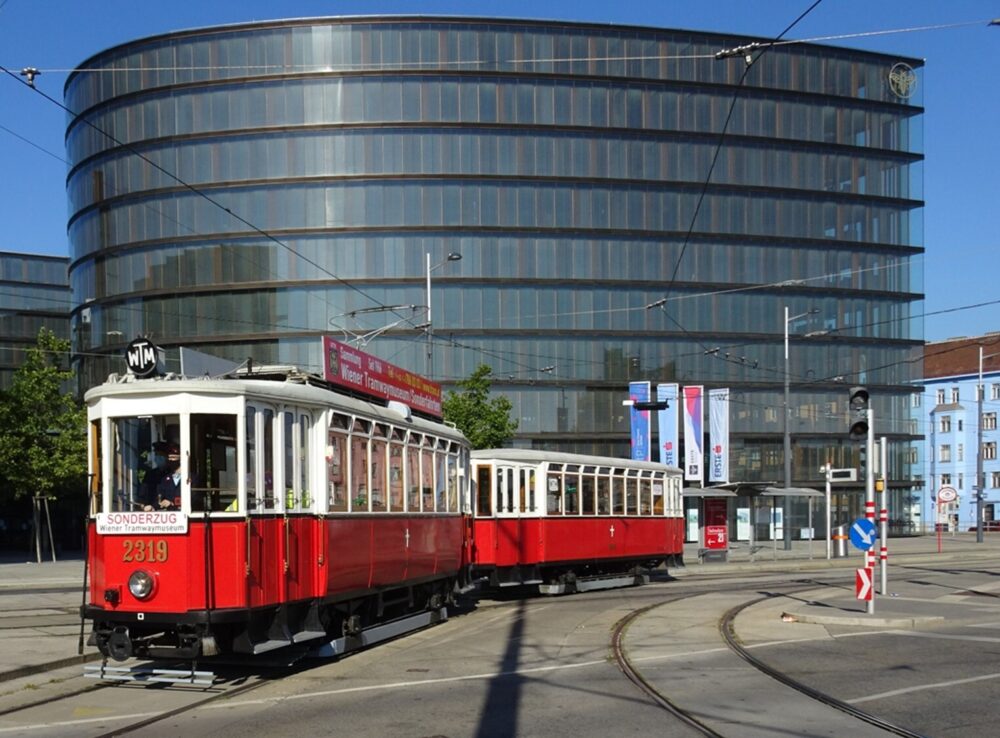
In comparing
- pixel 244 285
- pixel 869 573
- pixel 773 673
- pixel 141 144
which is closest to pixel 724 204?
pixel 244 285

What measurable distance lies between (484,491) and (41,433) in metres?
23.2

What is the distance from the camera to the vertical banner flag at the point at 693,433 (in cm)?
4900

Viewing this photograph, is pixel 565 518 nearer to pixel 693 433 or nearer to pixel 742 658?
pixel 742 658

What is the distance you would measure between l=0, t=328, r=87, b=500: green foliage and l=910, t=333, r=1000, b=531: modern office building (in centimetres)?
6102

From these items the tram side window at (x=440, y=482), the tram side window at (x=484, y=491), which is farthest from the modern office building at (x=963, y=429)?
the tram side window at (x=440, y=482)

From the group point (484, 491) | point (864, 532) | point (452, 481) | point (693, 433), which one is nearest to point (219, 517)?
point (452, 481)

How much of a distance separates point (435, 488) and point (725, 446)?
36.0 meters

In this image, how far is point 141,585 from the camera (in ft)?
37.2

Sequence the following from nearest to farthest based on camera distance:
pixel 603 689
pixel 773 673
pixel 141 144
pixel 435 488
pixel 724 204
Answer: pixel 603 689, pixel 773 673, pixel 435 488, pixel 141 144, pixel 724 204

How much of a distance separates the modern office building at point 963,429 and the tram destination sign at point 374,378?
237 ft

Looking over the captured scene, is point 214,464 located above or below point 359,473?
above

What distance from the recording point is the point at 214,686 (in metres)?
12.0

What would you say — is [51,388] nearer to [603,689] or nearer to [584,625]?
[584,625]

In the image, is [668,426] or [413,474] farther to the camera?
[668,426]
